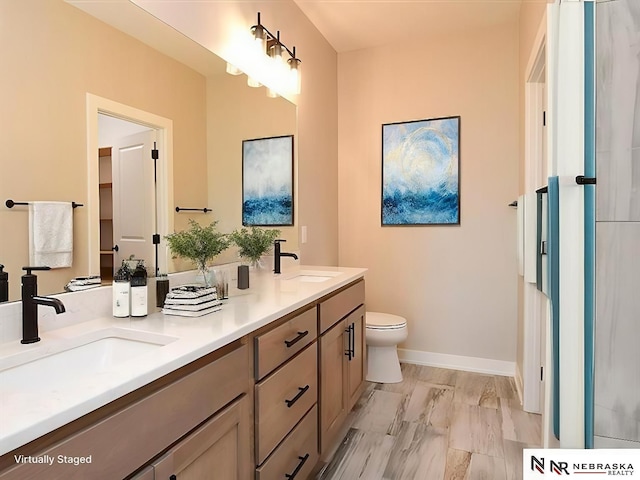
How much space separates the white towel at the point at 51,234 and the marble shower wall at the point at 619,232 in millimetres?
1526

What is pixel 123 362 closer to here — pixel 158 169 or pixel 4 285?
pixel 4 285

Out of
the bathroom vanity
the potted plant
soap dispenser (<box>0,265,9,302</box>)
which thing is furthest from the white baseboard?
soap dispenser (<box>0,265,9,302</box>)

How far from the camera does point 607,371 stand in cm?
104

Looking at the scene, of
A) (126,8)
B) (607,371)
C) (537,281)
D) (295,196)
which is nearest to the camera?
(607,371)

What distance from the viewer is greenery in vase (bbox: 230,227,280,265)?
6.97 ft

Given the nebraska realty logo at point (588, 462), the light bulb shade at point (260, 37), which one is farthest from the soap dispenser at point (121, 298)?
the light bulb shade at point (260, 37)

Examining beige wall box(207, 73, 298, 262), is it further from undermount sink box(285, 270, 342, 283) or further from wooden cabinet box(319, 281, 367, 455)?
wooden cabinet box(319, 281, 367, 455)

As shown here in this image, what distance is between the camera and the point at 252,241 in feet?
7.13

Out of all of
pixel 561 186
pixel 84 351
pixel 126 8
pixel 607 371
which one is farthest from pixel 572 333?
pixel 126 8

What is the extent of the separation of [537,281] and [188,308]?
1804 millimetres

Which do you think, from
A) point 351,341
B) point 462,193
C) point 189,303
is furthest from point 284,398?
point 462,193

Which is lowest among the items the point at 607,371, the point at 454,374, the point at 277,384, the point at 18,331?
the point at 454,374

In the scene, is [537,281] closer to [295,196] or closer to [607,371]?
[607,371]

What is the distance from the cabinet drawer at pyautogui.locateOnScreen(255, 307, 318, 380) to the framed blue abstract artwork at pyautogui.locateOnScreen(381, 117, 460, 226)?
1794mm
